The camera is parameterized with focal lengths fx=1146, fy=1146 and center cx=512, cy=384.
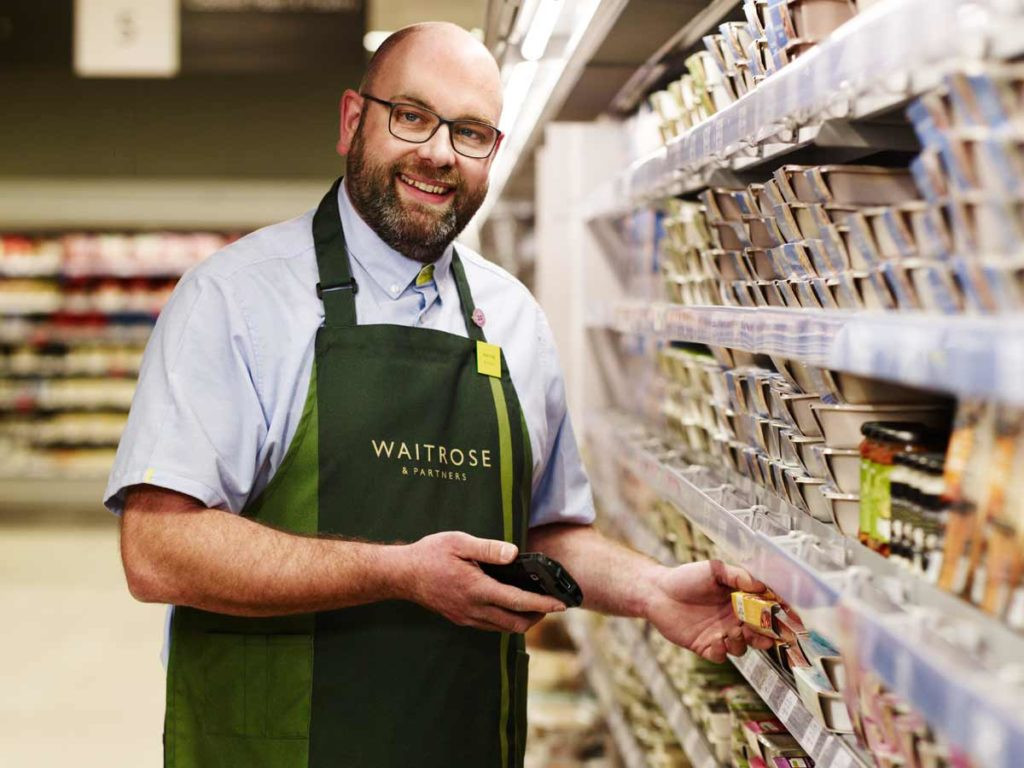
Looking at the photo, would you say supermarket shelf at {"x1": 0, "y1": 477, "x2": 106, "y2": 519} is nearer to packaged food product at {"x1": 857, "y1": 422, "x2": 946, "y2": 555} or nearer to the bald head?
the bald head

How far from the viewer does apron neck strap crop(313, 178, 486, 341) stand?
6.53 feet

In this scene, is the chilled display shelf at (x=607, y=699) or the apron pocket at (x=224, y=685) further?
the chilled display shelf at (x=607, y=699)

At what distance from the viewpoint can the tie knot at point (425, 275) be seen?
212 centimetres

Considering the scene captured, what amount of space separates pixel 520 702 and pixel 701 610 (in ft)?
1.30

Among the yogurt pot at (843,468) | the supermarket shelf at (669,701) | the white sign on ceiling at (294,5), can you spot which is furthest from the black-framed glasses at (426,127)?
the white sign on ceiling at (294,5)

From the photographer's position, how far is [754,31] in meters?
1.88

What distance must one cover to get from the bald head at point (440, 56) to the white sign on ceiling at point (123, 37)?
4001mm

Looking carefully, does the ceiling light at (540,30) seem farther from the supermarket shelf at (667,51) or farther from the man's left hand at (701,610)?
the man's left hand at (701,610)

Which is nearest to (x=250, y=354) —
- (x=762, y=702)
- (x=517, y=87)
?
(x=762, y=702)

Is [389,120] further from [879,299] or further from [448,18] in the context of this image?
[448,18]


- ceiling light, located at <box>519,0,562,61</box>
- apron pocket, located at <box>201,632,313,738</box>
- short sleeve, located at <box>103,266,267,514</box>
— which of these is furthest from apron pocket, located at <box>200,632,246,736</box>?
ceiling light, located at <box>519,0,562,61</box>

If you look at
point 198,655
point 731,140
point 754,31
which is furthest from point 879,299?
point 198,655

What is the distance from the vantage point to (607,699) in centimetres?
378

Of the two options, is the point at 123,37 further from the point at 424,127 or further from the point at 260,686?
the point at 260,686
